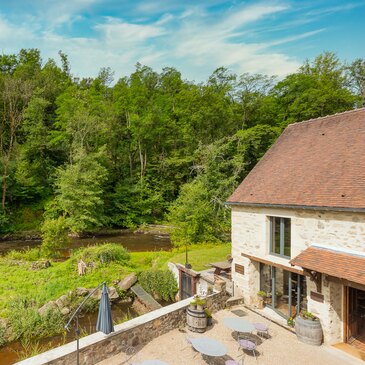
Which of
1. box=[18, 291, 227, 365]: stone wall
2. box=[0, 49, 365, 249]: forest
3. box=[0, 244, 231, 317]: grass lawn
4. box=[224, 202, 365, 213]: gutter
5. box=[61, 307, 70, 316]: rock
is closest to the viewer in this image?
box=[18, 291, 227, 365]: stone wall

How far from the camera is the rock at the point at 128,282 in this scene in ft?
46.5

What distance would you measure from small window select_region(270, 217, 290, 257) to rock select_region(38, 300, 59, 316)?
29.9ft

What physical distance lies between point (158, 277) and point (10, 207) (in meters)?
24.5

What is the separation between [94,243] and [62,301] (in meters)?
13.3

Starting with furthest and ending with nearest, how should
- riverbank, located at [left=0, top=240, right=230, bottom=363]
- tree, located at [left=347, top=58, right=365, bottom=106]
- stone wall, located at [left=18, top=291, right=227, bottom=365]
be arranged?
tree, located at [left=347, top=58, right=365, bottom=106]
riverbank, located at [left=0, top=240, right=230, bottom=363]
stone wall, located at [left=18, top=291, right=227, bottom=365]

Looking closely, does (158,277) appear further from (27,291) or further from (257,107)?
(257,107)

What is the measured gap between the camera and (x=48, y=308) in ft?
36.9

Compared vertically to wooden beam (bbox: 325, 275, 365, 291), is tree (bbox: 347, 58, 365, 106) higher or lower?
higher

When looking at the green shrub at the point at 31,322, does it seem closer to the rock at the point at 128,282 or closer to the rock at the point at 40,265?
the rock at the point at 128,282

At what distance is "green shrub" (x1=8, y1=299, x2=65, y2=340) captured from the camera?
1026cm

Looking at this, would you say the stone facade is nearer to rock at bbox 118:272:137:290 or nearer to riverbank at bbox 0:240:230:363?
riverbank at bbox 0:240:230:363

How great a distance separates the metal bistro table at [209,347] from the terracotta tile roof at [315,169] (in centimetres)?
494

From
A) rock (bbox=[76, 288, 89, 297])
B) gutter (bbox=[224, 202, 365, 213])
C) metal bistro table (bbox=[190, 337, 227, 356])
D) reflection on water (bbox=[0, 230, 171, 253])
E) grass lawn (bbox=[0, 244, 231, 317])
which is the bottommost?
reflection on water (bbox=[0, 230, 171, 253])

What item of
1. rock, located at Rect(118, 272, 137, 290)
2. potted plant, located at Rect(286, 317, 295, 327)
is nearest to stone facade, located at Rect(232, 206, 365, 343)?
potted plant, located at Rect(286, 317, 295, 327)
